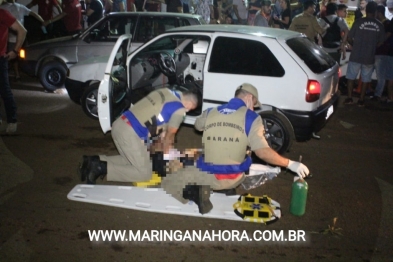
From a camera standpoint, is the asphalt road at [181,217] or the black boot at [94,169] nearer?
the asphalt road at [181,217]

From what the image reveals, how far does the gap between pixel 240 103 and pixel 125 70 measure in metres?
2.70

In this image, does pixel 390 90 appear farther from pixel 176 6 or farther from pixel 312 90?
pixel 176 6

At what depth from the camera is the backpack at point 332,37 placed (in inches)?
401

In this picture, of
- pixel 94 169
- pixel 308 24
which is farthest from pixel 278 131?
pixel 308 24

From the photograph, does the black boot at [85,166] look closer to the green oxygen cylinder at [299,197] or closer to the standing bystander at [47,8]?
the green oxygen cylinder at [299,197]

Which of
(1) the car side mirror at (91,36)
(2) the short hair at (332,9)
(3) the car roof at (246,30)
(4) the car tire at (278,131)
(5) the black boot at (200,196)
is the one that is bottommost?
(5) the black boot at (200,196)

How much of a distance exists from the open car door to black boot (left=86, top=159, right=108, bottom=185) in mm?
1141

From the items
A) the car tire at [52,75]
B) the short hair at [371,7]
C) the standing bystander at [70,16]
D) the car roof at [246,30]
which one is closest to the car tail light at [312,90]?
the car roof at [246,30]

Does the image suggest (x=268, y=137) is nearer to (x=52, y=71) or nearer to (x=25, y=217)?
(x=25, y=217)

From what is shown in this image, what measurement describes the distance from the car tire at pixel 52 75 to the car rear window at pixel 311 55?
5.30 meters

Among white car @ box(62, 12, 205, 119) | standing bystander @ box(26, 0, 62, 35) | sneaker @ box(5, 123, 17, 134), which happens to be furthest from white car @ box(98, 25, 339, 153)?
standing bystander @ box(26, 0, 62, 35)

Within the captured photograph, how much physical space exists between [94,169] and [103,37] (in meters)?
4.98

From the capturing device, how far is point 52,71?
9789mm

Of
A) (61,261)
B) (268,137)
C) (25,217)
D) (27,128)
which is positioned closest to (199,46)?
(268,137)
